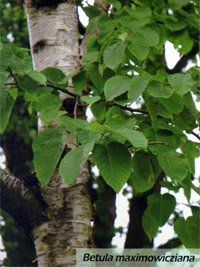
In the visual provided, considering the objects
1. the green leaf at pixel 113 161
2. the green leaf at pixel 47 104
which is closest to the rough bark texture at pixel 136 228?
the green leaf at pixel 47 104

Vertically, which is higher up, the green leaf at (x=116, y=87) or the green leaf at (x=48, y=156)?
the green leaf at (x=116, y=87)

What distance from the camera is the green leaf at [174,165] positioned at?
1.49m

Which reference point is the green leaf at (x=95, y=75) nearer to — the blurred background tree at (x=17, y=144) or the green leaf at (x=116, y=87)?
the green leaf at (x=116, y=87)

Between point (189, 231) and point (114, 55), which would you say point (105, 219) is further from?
point (114, 55)

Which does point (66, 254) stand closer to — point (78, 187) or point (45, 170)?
point (78, 187)

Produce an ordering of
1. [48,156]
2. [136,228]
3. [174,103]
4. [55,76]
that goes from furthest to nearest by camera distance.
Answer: [136,228], [55,76], [174,103], [48,156]

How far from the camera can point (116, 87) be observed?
155 centimetres

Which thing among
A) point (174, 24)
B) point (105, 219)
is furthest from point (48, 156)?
point (105, 219)

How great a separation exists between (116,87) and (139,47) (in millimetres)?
226

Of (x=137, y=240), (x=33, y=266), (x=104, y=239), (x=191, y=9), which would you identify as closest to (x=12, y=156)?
(x=33, y=266)

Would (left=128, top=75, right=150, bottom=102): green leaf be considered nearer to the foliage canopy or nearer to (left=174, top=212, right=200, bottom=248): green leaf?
the foliage canopy

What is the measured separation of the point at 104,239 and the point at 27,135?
173cm

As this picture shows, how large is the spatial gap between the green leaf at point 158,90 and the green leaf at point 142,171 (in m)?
0.20

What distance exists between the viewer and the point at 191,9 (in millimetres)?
2588
